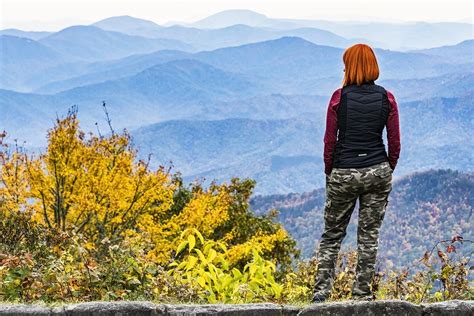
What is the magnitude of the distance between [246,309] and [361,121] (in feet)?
6.94

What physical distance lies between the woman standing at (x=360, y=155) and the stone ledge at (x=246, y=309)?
1271 millimetres

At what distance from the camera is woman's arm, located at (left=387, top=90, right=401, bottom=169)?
716 centimetres

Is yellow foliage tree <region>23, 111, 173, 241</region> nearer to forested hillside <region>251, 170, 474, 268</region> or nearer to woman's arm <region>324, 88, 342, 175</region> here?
woman's arm <region>324, 88, 342, 175</region>

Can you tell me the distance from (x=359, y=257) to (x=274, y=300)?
876mm

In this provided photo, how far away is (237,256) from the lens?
17.5m

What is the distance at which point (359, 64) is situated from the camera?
278 inches

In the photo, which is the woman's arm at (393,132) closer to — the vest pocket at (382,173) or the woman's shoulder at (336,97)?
the vest pocket at (382,173)

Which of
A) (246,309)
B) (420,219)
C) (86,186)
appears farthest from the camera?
(420,219)

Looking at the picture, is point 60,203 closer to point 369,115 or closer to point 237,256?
point 237,256

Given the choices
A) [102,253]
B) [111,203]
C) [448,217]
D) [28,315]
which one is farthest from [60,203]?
[448,217]

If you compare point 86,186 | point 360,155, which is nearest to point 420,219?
point 86,186

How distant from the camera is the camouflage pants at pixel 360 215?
699 cm

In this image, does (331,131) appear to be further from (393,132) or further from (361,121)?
(393,132)

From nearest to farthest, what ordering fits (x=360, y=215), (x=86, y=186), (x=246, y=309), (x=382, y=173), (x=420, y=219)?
1. (x=246, y=309)
2. (x=382, y=173)
3. (x=360, y=215)
4. (x=86, y=186)
5. (x=420, y=219)
